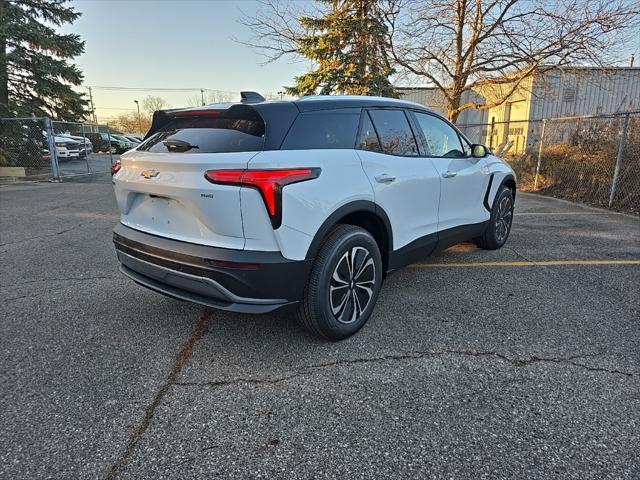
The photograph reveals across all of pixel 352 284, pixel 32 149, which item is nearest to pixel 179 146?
pixel 352 284

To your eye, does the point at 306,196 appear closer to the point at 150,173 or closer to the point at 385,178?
the point at 385,178

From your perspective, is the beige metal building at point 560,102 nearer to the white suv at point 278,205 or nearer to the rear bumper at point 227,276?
the white suv at point 278,205

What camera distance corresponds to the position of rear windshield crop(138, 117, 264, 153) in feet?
8.50

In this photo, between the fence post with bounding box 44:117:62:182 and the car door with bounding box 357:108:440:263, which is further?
the fence post with bounding box 44:117:62:182

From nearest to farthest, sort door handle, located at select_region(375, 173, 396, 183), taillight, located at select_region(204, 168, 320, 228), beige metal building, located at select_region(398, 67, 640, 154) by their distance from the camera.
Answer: taillight, located at select_region(204, 168, 320, 228), door handle, located at select_region(375, 173, 396, 183), beige metal building, located at select_region(398, 67, 640, 154)

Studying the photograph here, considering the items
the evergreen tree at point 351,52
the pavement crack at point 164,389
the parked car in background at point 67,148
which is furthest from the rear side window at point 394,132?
the parked car in background at point 67,148

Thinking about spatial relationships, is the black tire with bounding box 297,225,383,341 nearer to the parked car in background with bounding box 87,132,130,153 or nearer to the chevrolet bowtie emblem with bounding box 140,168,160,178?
the chevrolet bowtie emblem with bounding box 140,168,160,178

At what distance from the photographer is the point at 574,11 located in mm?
12242

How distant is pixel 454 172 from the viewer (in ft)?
13.5

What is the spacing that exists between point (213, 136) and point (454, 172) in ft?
8.02

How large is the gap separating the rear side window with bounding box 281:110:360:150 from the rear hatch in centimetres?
23

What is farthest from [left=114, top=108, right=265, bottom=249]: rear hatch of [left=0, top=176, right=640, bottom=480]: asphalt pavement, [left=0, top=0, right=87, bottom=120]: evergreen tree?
[left=0, top=0, right=87, bottom=120]: evergreen tree

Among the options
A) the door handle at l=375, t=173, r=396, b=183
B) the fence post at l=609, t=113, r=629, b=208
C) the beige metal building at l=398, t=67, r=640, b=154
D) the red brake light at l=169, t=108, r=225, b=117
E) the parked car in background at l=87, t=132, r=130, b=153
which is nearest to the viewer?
the red brake light at l=169, t=108, r=225, b=117

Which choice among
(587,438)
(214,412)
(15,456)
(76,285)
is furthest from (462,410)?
(76,285)
